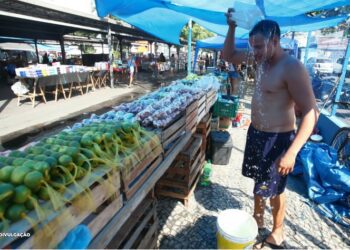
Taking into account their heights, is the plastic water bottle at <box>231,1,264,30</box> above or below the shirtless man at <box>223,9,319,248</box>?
above

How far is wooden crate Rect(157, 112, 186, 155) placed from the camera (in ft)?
7.38

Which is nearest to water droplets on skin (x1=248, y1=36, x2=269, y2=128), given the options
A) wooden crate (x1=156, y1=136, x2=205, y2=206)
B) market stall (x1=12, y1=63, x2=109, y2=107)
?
wooden crate (x1=156, y1=136, x2=205, y2=206)

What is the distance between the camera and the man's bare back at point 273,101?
206cm

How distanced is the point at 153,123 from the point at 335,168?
288 centimetres

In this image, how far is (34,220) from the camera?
1037 mm

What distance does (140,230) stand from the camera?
6.83 ft

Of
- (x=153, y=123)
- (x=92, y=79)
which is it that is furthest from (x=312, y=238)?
(x=92, y=79)

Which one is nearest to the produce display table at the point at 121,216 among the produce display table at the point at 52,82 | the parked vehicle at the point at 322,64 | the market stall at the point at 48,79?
the market stall at the point at 48,79

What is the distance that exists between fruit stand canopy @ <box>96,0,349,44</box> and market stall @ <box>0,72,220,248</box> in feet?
5.64

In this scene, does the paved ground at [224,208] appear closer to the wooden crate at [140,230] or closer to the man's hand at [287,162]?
the wooden crate at [140,230]

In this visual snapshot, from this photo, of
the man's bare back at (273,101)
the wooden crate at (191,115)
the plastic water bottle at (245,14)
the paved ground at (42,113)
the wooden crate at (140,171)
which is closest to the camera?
the wooden crate at (140,171)

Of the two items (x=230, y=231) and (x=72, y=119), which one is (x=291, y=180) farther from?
(x=72, y=119)

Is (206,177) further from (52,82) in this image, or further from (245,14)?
(52,82)

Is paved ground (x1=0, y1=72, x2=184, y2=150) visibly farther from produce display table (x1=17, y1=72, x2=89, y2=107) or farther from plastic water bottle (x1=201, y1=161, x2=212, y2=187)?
plastic water bottle (x1=201, y1=161, x2=212, y2=187)
